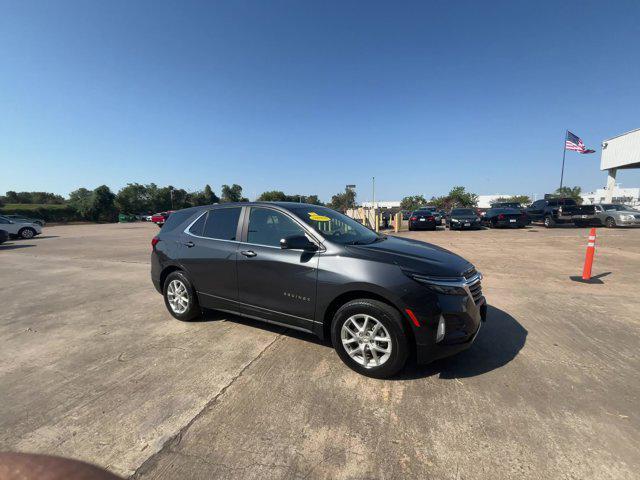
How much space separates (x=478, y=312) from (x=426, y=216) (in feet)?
56.2

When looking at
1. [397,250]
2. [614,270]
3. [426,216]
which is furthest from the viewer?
[426,216]

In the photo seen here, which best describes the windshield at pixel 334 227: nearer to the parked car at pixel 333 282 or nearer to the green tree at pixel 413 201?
the parked car at pixel 333 282

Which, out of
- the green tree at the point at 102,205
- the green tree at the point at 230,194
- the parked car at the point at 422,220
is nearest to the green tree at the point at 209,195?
the green tree at the point at 230,194

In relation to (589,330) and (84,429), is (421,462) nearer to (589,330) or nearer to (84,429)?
(84,429)

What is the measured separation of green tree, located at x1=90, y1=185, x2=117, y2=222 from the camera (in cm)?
5515

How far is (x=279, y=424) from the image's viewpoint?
7.45ft

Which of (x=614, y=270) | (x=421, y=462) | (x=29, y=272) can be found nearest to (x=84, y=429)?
(x=421, y=462)

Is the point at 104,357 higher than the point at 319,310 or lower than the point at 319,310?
lower

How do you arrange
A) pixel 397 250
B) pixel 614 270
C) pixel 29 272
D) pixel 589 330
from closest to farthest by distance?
pixel 397 250 → pixel 589 330 → pixel 614 270 → pixel 29 272

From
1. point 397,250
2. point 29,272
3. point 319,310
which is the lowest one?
point 29,272

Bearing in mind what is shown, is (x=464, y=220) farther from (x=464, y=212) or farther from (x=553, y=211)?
(x=553, y=211)

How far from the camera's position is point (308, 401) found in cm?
253

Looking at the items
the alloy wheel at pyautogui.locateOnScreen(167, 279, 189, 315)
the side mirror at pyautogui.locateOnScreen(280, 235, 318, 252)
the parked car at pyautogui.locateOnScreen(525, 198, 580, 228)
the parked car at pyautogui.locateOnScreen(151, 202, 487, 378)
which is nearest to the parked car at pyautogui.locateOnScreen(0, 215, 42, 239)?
the alloy wheel at pyautogui.locateOnScreen(167, 279, 189, 315)

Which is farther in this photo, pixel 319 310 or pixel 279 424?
pixel 319 310
